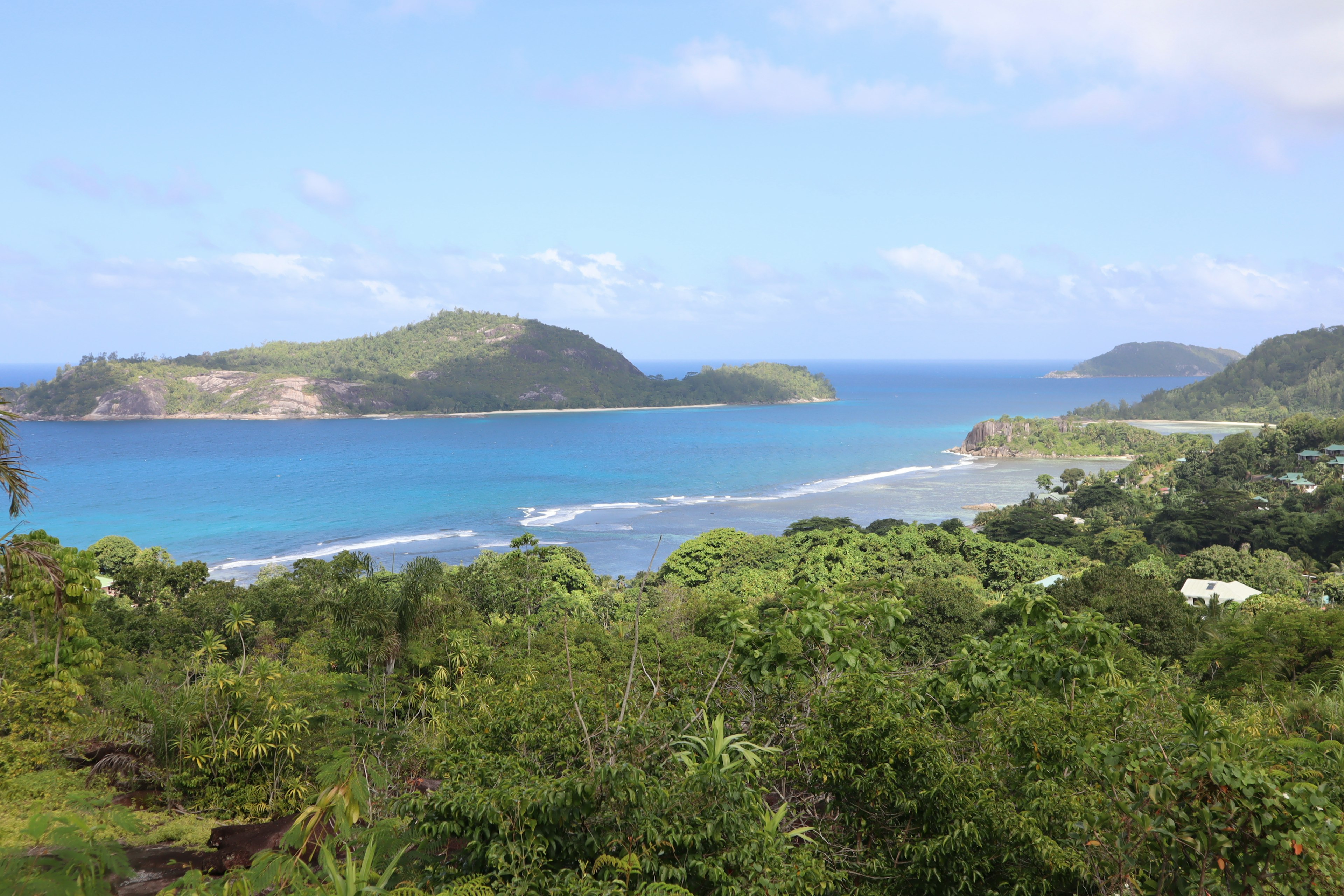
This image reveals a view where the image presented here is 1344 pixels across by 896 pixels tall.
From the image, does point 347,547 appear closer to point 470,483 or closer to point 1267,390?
point 470,483

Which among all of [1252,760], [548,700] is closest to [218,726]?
[548,700]

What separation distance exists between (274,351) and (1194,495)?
15844 centimetres

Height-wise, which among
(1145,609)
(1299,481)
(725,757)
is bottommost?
(1299,481)

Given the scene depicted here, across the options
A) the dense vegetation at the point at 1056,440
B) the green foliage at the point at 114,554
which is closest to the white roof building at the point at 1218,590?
the green foliage at the point at 114,554

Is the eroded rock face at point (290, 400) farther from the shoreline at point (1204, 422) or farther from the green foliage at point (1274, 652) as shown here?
the green foliage at point (1274, 652)

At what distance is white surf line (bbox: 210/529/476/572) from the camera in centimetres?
3956

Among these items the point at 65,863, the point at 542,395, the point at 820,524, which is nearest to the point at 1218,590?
the point at 820,524

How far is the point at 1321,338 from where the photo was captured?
143 m

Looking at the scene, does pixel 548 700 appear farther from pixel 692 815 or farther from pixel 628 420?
pixel 628 420

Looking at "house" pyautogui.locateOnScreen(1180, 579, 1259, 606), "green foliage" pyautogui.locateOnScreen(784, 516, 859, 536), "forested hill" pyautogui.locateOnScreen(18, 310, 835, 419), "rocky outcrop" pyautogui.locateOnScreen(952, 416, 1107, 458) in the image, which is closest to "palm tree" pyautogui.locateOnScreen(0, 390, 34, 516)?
"house" pyautogui.locateOnScreen(1180, 579, 1259, 606)

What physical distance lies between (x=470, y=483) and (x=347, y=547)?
2391cm

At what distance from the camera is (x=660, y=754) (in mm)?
4414

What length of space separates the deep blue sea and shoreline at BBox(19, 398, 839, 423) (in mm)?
3127

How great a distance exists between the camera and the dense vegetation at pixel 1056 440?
90.8 metres
